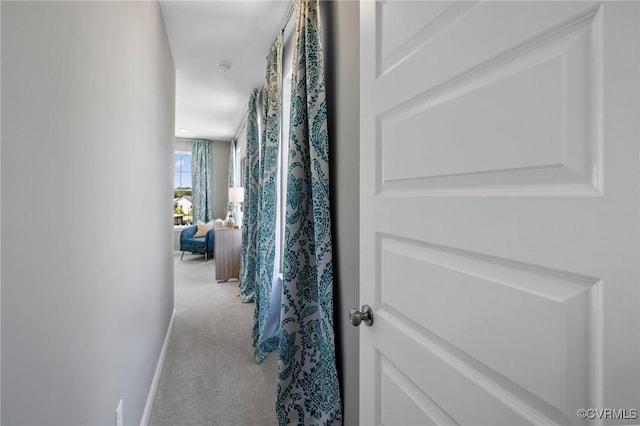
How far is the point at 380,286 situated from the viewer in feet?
3.14

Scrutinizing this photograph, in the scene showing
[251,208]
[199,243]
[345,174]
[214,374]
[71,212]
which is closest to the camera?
[71,212]

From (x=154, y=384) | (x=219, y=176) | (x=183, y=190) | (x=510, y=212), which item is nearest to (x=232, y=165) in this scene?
(x=219, y=176)

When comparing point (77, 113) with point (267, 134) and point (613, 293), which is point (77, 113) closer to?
point (613, 293)

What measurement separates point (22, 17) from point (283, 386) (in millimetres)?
1812

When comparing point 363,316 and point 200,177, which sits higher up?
point 200,177

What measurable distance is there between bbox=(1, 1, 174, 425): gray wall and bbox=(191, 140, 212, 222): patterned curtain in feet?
19.9

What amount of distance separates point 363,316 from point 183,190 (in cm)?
760

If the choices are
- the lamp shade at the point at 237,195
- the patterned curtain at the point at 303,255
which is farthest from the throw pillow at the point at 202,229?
the patterned curtain at the point at 303,255

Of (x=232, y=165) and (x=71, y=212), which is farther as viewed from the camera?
(x=232, y=165)

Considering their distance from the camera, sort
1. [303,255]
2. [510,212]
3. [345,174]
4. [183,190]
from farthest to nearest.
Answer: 1. [183,190]
2. [303,255]
3. [345,174]
4. [510,212]

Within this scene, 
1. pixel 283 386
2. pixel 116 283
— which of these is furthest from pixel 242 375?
pixel 116 283

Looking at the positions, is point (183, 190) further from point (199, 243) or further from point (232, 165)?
point (199, 243)

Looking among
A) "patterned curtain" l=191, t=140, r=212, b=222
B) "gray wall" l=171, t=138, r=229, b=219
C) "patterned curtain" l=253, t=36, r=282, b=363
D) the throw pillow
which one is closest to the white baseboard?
"patterned curtain" l=253, t=36, r=282, b=363

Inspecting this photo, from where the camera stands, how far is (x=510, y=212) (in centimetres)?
55
